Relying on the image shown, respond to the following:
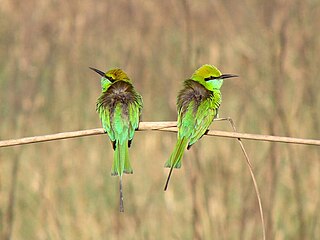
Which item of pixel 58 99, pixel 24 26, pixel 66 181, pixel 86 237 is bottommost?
pixel 86 237

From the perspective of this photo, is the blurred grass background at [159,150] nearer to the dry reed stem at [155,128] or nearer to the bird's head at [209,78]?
the bird's head at [209,78]

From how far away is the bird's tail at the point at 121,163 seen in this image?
2.40 metres

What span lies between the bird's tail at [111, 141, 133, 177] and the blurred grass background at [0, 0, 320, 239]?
520 millimetres

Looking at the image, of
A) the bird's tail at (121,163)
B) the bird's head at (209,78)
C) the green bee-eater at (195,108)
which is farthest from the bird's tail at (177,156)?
the bird's head at (209,78)

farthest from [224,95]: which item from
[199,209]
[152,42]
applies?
[199,209]

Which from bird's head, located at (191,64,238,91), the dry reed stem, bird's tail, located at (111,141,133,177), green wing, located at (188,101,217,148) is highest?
bird's head, located at (191,64,238,91)

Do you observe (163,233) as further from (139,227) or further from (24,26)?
(24,26)

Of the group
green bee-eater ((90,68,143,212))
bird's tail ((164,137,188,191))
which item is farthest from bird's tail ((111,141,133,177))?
bird's tail ((164,137,188,191))

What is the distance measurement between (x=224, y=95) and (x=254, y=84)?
1.19 metres

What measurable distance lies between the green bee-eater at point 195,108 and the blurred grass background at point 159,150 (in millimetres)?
164

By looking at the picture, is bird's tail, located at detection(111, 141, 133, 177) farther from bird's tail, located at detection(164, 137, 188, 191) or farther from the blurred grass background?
the blurred grass background

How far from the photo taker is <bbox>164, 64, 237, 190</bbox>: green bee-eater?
246 centimetres

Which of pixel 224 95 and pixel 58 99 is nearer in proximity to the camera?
pixel 58 99

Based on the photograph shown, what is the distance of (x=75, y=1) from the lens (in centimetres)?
373
